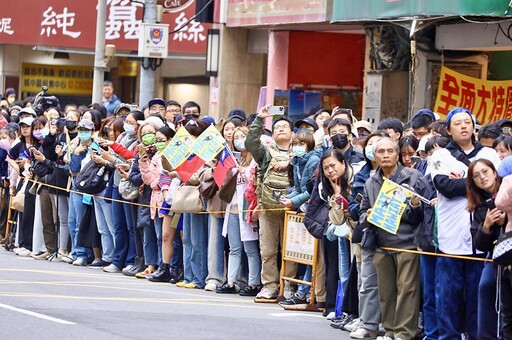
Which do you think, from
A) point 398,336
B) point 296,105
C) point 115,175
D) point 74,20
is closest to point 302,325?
point 398,336

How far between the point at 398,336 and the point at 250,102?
51.1 ft

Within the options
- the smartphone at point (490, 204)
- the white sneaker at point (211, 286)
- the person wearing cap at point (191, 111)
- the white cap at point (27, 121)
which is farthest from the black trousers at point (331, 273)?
the white cap at point (27, 121)

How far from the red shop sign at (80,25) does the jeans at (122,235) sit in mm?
11549

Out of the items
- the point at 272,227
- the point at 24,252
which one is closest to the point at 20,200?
the point at 24,252

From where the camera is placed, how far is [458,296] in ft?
37.1

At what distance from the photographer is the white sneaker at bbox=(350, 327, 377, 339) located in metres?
12.1

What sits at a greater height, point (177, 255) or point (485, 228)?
point (485, 228)

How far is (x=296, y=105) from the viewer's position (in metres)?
23.9

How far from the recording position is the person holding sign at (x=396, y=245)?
38.4 feet

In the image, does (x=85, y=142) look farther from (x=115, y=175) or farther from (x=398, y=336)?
(x=398, y=336)

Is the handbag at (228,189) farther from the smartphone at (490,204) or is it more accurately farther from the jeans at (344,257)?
the smartphone at (490,204)

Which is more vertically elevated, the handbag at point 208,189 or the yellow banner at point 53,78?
the yellow banner at point 53,78

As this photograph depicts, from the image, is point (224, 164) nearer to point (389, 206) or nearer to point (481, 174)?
point (389, 206)

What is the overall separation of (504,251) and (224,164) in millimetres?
5560
